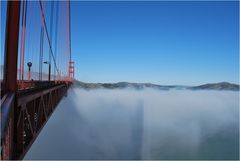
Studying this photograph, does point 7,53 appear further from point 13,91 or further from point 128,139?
point 128,139

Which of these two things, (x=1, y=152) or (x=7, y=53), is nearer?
(x=1, y=152)

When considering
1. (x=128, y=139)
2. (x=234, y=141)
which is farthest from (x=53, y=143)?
(x=234, y=141)

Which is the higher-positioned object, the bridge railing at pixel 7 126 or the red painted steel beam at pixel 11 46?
the red painted steel beam at pixel 11 46

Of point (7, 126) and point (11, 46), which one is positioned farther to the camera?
point (11, 46)

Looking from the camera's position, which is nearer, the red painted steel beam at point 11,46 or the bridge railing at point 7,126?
the bridge railing at point 7,126

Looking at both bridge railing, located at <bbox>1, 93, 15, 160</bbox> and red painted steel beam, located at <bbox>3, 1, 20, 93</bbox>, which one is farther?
red painted steel beam, located at <bbox>3, 1, 20, 93</bbox>

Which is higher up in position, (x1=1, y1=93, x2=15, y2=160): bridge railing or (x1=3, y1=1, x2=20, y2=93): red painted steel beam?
(x1=3, y1=1, x2=20, y2=93): red painted steel beam

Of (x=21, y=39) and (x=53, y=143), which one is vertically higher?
(x=21, y=39)

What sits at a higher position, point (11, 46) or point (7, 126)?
point (11, 46)
